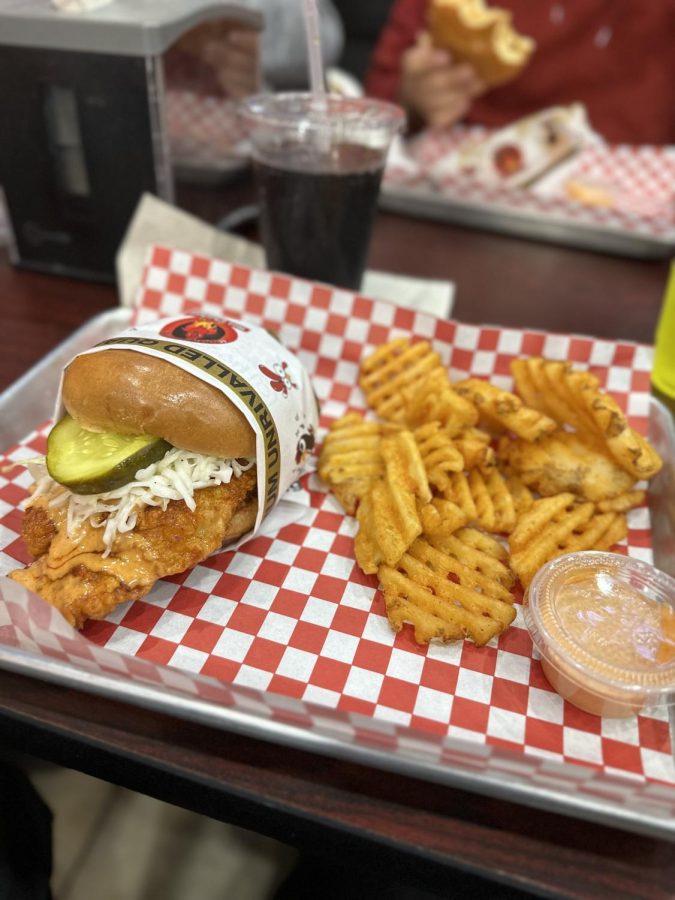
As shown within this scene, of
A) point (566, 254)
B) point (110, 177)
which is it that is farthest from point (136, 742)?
point (566, 254)

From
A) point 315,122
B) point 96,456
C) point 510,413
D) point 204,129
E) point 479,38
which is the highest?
point 479,38

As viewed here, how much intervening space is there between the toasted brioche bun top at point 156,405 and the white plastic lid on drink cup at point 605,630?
0.71 meters

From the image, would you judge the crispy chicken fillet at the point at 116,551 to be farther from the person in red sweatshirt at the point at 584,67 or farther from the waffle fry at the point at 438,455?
the person in red sweatshirt at the point at 584,67

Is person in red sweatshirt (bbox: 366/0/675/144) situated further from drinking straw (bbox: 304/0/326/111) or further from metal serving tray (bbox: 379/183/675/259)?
drinking straw (bbox: 304/0/326/111)

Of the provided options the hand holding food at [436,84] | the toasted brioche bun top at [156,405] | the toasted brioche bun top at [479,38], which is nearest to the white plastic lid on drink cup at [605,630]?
the toasted brioche bun top at [156,405]

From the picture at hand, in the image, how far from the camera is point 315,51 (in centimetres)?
192

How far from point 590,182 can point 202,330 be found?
111 inches

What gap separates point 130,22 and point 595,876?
2449 mm

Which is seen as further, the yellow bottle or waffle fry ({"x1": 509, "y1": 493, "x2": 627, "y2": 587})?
the yellow bottle

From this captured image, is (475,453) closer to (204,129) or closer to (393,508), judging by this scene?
Answer: (393,508)

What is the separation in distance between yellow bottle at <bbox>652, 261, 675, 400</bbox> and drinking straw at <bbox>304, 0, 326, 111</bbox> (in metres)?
1.26

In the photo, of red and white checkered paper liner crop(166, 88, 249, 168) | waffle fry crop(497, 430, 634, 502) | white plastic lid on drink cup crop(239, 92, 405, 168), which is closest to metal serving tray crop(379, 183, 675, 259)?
red and white checkered paper liner crop(166, 88, 249, 168)

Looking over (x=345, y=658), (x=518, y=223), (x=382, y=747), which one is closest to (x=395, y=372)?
(x=345, y=658)

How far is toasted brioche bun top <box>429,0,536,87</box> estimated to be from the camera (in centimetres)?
340
